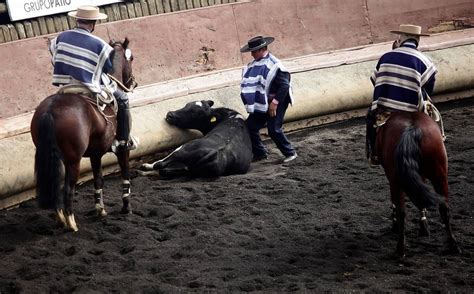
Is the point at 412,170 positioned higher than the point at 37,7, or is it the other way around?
the point at 37,7

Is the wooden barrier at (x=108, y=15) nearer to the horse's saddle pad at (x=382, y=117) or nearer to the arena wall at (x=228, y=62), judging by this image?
the arena wall at (x=228, y=62)

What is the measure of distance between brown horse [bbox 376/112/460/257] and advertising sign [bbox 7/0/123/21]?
6.02 metres

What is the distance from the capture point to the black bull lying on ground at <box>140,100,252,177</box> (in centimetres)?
1176

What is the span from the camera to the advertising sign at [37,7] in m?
12.7

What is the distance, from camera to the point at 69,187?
31.4 feet

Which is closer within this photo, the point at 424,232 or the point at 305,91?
the point at 424,232

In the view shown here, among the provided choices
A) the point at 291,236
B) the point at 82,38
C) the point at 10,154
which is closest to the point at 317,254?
the point at 291,236

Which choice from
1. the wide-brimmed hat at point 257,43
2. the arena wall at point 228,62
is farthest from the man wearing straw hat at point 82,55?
the wide-brimmed hat at point 257,43

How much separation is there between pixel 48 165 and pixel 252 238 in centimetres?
210

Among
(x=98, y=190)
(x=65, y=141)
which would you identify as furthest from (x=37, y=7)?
(x=65, y=141)

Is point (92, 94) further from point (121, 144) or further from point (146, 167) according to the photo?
point (146, 167)

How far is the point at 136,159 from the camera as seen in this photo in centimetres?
1245

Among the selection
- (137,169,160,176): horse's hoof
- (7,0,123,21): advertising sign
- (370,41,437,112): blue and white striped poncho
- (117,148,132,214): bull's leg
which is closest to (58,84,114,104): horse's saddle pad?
(117,148,132,214): bull's leg

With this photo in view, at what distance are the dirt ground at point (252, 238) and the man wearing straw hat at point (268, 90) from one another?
0.43 m
